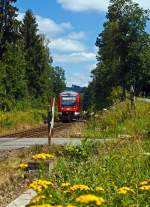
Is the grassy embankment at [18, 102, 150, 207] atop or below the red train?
below

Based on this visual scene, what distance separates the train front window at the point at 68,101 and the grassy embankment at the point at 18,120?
2.44m

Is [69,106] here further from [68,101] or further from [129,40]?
[129,40]

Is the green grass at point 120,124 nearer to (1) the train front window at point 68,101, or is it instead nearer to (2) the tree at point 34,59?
(1) the train front window at point 68,101

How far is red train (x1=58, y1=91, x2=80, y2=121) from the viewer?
57.0 m

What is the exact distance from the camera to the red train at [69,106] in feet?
187

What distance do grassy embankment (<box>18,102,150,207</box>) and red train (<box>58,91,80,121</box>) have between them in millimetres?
39656

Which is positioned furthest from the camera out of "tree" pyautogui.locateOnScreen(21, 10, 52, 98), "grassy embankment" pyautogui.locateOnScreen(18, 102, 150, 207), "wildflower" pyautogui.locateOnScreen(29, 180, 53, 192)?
"tree" pyautogui.locateOnScreen(21, 10, 52, 98)

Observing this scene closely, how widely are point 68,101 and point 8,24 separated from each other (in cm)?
1760

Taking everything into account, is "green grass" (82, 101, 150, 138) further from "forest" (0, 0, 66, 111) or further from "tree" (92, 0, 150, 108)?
"forest" (0, 0, 66, 111)

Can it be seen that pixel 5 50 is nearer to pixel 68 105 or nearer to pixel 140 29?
pixel 68 105

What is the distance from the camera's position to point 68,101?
58656mm

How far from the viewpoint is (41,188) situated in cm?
646

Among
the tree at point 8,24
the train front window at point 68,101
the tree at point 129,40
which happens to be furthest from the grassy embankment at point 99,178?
the tree at point 8,24

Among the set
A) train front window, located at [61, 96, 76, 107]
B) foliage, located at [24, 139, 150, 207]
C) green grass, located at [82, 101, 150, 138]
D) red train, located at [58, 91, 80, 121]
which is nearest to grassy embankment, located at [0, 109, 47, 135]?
red train, located at [58, 91, 80, 121]
